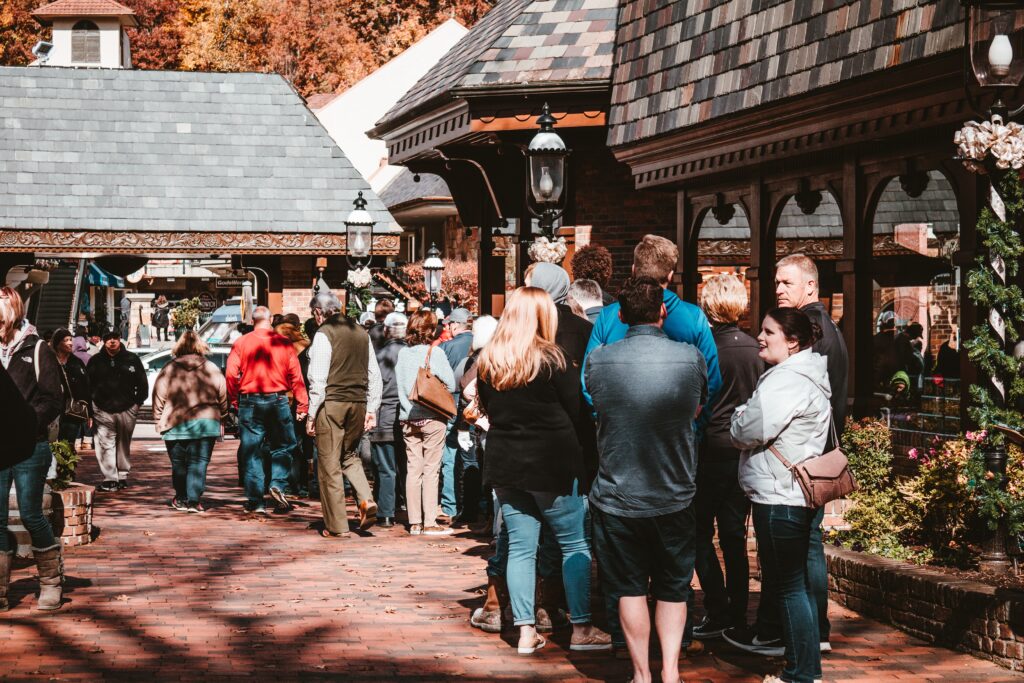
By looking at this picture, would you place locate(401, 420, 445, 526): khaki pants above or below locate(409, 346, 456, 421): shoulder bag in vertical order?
below

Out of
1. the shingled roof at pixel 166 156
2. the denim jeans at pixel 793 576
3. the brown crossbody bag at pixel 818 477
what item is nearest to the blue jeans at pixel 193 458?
the denim jeans at pixel 793 576

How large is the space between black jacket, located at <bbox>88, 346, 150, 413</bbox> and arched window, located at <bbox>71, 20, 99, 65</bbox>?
41.1 metres

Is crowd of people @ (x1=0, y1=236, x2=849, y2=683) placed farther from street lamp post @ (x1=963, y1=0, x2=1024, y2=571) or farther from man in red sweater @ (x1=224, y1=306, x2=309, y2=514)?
man in red sweater @ (x1=224, y1=306, x2=309, y2=514)

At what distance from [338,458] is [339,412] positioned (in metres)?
0.37

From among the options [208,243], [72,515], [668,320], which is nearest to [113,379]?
[72,515]

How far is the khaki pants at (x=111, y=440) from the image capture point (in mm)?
15312

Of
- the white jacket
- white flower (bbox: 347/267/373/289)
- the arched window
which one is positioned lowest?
the white jacket

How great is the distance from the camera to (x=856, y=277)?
11.0 metres

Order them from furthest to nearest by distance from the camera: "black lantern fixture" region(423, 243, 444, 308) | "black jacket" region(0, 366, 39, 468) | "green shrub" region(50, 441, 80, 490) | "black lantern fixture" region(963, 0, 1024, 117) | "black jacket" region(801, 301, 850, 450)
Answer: "black lantern fixture" region(423, 243, 444, 308)
"green shrub" region(50, 441, 80, 490)
"black lantern fixture" region(963, 0, 1024, 117)
"black jacket" region(801, 301, 850, 450)
"black jacket" region(0, 366, 39, 468)

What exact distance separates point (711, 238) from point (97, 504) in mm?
6728

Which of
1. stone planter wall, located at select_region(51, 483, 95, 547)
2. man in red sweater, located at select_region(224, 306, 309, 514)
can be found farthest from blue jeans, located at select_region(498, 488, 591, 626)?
man in red sweater, located at select_region(224, 306, 309, 514)

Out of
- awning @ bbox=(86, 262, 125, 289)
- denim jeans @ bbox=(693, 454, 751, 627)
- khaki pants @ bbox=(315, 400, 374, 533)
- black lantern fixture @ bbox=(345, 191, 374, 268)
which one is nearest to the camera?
denim jeans @ bbox=(693, 454, 751, 627)

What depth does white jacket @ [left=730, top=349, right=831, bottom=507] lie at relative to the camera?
239 inches

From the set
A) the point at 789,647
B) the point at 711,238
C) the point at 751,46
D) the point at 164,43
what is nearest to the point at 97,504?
the point at 711,238
